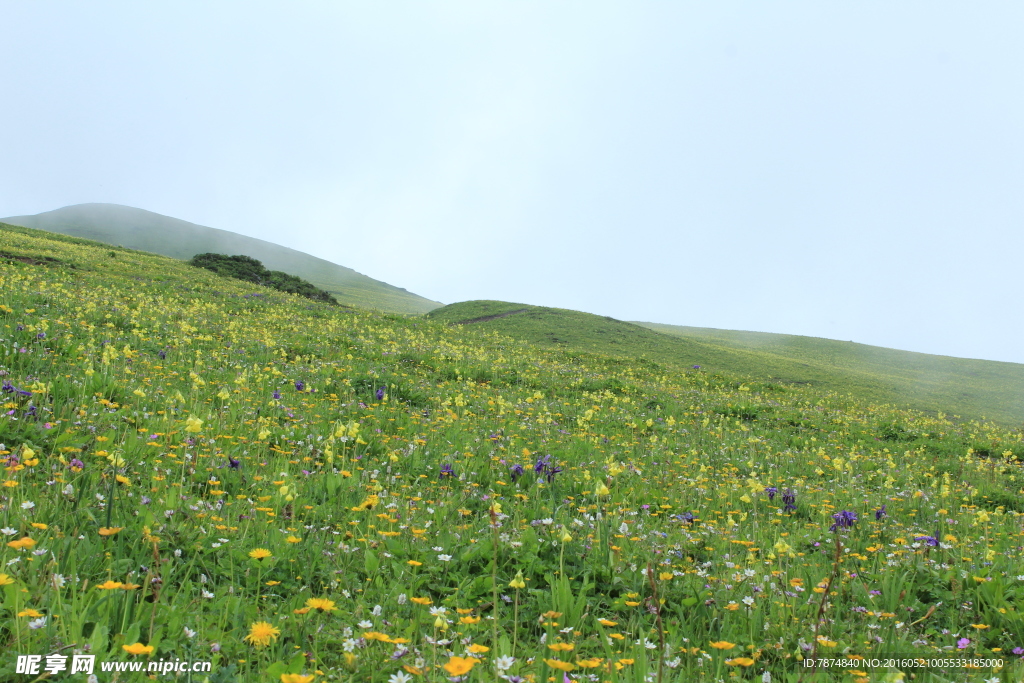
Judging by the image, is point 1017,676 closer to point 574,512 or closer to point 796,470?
point 574,512

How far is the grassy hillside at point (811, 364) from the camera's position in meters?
38.9

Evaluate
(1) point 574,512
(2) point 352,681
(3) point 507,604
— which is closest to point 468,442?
(1) point 574,512

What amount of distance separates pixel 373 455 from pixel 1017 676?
6.05 metres

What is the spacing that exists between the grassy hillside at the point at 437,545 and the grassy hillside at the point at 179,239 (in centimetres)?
10585

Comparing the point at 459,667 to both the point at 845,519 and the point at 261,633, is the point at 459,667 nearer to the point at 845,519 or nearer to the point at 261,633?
the point at 261,633

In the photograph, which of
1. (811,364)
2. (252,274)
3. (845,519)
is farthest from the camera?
(811,364)

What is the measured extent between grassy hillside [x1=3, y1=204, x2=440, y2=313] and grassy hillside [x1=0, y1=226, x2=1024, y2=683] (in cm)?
10585

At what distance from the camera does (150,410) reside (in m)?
6.67

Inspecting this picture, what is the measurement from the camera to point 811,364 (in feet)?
178

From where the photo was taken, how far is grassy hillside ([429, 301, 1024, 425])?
3894 centimetres

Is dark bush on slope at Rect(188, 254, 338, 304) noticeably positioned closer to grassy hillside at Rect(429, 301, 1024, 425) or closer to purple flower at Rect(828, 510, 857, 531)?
grassy hillside at Rect(429, 301, 1024, 425)

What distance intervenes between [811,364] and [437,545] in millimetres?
58615

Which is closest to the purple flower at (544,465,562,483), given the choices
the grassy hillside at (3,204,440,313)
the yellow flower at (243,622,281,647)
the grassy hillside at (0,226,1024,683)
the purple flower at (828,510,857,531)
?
the grassy hillside at (0,226,1024,683)

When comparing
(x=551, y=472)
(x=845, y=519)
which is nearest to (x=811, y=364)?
(x=845, y=519)
